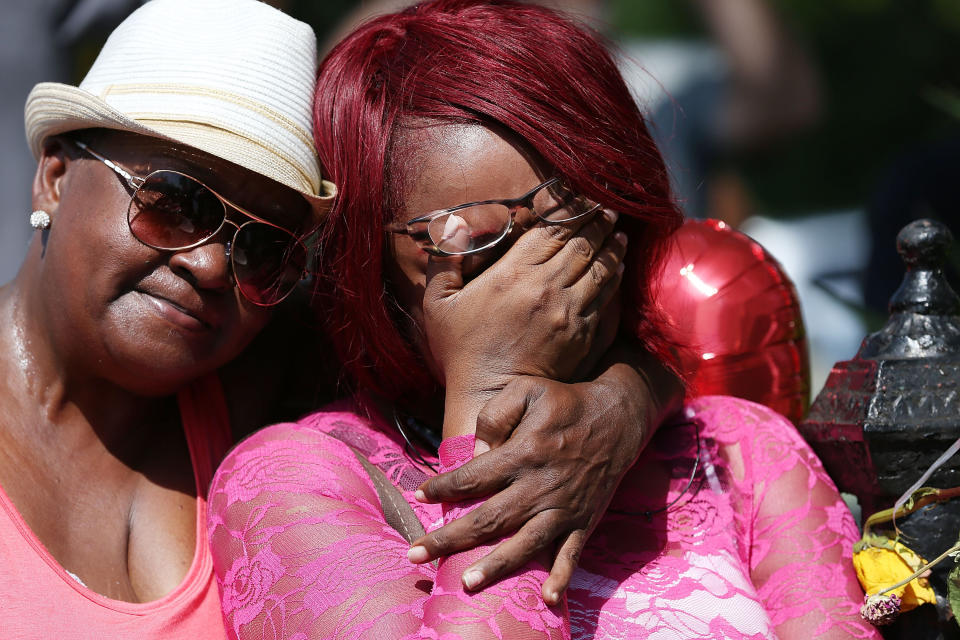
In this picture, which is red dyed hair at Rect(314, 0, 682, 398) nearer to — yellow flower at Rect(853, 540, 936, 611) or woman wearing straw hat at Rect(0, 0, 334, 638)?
woman wearing straw hat at Rect(0, 0, 334, 638)

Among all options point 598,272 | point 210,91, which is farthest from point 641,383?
point 210,91

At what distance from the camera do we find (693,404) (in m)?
2.23

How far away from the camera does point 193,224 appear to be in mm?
2012

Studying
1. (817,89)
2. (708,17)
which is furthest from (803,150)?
(708,17)

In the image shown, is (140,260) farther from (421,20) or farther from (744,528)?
(744,528)

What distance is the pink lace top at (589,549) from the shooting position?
157cm

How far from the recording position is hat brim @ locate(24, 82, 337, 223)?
6.45ft

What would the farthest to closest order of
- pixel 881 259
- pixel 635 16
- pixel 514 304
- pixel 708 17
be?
pixel 635 16, pixel 708 17, pixel 881 259, pixel 514 304

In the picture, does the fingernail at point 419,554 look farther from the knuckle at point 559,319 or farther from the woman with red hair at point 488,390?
the knuckle at point 559,319

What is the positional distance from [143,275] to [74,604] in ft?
2.18

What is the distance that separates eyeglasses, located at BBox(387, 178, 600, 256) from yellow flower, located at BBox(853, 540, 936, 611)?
88 centimetres

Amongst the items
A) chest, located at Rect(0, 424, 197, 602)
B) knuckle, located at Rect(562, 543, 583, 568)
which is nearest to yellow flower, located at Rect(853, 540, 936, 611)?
knuckle, located at Rect(562, 543, 583, 568)

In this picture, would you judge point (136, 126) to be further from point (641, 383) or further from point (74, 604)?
point (641, 383)

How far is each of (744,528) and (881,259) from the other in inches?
91.2
